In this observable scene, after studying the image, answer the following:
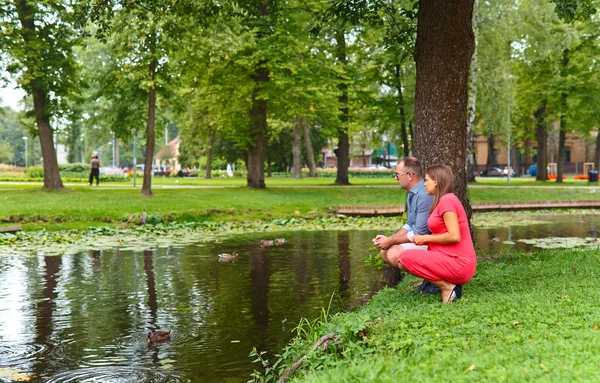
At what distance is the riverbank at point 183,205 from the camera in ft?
68.6

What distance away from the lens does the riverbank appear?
2092cm

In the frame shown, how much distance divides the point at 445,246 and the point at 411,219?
1.30m

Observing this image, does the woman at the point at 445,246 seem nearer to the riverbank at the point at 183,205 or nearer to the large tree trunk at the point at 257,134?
the riverbank at the point at 183,205

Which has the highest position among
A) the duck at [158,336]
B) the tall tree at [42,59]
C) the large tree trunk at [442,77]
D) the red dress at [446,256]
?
the tall tree at [42,59]

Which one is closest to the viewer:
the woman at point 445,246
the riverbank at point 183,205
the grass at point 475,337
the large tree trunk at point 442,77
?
the grass at point 475,337

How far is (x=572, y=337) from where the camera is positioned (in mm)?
5578

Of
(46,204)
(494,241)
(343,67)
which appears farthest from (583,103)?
(46,204)

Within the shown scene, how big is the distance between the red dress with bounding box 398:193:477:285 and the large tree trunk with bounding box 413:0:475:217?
3.19m

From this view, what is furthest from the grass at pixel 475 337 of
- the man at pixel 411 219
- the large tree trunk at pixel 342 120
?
the large tree trunk at pixel 342 120

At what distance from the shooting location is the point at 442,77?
10625 mm

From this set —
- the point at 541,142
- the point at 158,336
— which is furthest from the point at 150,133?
the point at 541,142

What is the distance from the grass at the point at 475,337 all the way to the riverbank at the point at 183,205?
1411cm

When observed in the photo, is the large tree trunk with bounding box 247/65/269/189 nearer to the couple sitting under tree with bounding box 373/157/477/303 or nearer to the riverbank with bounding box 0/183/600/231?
the riverbank with bounding box 0/183/600/231

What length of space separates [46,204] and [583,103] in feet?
106
